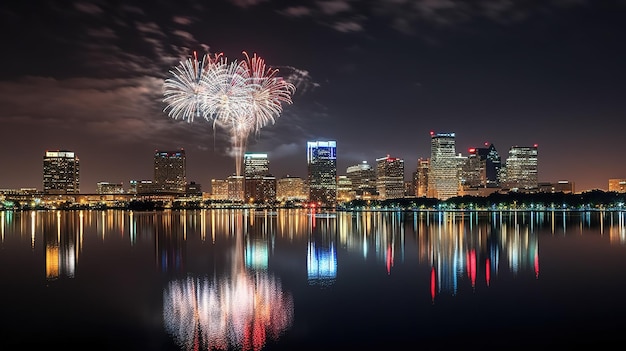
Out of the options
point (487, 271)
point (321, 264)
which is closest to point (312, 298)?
point (321, 264)

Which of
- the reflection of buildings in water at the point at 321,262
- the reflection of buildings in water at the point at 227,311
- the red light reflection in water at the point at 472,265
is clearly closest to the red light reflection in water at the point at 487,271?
the red light reflection in water at the point at 472,265

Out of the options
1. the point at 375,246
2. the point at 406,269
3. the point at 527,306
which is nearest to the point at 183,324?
the point at 527,306

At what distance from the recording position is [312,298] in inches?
832

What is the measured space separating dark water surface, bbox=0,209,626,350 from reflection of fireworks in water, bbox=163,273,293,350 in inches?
2.1

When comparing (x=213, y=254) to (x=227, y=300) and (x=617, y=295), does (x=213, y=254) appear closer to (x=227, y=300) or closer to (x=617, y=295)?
(x=227, y=300)

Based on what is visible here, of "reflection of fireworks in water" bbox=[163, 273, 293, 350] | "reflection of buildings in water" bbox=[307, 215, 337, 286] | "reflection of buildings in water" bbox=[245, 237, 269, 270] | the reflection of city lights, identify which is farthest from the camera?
"reflection of buildings in water" bbox=[245, 237, 269, 270]

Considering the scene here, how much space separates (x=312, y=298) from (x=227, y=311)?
403cm

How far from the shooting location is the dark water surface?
615 inches

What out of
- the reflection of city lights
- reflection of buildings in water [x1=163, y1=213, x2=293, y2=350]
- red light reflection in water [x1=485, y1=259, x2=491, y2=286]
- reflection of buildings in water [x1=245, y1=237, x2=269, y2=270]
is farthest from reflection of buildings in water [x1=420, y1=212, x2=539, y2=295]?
reflection of buildings in water [x1=245, y1=237, x2=269, y2=270]

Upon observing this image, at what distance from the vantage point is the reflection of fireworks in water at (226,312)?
49.5 feet

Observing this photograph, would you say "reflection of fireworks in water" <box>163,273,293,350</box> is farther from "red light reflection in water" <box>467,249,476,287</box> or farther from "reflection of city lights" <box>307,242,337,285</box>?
"red light reflection in water" <box>467,249,476,287</box>

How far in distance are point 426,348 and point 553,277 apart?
48.9 feet

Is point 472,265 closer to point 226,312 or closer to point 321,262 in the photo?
point 321,262

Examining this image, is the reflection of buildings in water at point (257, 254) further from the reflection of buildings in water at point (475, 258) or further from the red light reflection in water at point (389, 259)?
the reflection of buildings in water at point (475, 258)
